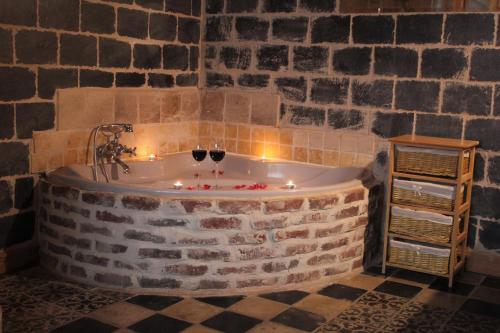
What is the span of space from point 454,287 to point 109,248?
195 cm

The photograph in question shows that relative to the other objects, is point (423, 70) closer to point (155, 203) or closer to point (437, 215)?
point (437, 215)

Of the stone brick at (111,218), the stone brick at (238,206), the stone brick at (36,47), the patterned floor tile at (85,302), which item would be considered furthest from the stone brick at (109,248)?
the stone brick at (36,47)

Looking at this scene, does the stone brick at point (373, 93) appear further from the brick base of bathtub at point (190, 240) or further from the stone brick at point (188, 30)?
the stone brick at point (188, 30)

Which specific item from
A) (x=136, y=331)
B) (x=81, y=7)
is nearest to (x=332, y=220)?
(x=136, y=331)

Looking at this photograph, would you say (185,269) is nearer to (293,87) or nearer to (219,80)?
(293,87)

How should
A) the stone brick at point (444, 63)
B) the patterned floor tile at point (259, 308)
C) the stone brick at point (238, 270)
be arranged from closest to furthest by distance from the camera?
the patterned floor tile at point (259, 308)
the stone brick at point (238, 270)
the stone brick at point (444, 63)

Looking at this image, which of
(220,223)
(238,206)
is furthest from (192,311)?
(238,206)

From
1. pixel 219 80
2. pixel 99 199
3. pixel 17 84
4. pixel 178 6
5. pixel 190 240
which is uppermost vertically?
pixel 178 6

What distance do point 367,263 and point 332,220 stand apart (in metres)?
0.53

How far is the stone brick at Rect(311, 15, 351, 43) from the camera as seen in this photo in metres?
4.14

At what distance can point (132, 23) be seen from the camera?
165 inches

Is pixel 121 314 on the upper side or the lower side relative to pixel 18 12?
lower

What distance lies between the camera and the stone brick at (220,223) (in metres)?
3.06

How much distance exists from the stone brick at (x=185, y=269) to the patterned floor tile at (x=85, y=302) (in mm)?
328
